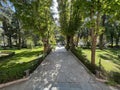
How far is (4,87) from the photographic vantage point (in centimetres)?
890

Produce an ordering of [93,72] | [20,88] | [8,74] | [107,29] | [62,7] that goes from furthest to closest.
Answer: [107,29]
[62,7]
[93,72]
[8,74]
[20,88]

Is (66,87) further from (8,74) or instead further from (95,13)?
(95,13)

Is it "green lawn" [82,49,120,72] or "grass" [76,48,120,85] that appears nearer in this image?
"grass" [76,48,120,85]

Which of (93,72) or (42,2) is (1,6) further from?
(93,72)

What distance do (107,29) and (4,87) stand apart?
3919 centimetres

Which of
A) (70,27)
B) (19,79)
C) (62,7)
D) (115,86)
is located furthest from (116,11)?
(62,7)

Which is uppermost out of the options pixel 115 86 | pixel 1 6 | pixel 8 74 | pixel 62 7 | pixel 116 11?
pixel 62 7

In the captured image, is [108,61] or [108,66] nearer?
[108,66]

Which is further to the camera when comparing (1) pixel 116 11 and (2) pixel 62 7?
(2) pixel 62 7

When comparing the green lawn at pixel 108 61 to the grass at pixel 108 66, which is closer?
the grass at pixel 108 66

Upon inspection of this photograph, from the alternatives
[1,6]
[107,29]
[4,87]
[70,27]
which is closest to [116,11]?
[4,87]

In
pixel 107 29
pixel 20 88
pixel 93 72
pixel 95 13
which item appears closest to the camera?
pixel 20 88

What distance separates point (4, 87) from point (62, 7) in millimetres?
24002

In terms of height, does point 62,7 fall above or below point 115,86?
above
